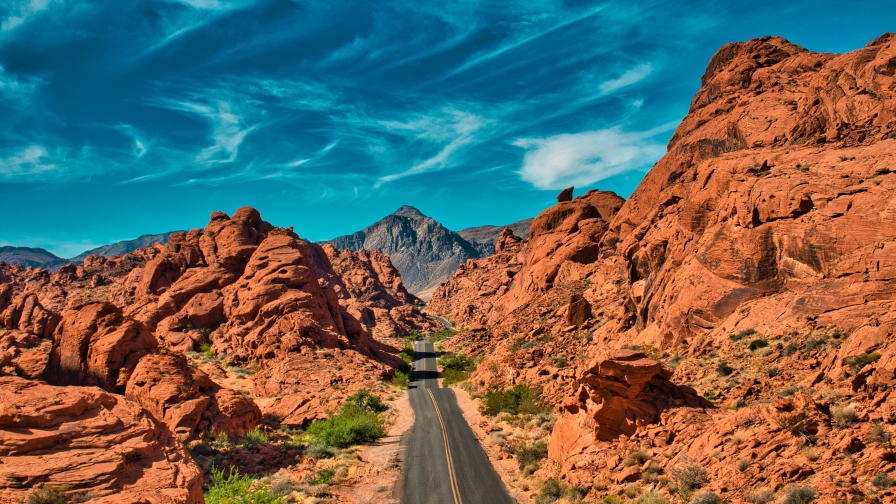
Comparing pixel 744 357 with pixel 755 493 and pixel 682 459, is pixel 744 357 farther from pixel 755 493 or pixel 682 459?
pixel 755 493

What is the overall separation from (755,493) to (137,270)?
255 ft

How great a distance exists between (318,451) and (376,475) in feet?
12.3

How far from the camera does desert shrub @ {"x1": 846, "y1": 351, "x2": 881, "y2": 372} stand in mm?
13420

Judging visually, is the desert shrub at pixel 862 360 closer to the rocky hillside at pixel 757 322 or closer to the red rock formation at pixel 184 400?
the rocky hillside at pixel 757 322

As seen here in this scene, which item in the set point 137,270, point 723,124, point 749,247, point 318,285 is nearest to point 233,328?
point 318,285

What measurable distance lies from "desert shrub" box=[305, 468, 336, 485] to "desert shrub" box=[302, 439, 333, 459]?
2.28m

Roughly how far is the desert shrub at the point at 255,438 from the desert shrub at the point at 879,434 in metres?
22.9

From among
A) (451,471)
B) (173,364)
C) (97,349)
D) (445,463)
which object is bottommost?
(451,471)

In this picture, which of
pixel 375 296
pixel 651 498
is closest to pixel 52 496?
pixel 651 498

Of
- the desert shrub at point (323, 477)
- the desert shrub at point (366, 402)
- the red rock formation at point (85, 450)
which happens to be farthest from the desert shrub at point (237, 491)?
the desert shrub at point (366, 402)

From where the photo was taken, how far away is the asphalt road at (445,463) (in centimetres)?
1870

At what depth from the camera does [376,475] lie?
21.5m

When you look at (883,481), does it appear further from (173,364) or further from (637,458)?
(173,364)

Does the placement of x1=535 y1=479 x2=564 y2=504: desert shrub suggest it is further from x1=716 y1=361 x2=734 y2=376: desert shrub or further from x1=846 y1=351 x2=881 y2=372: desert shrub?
x1=846 y1=351 x2=881 y2=372: desert shrub
